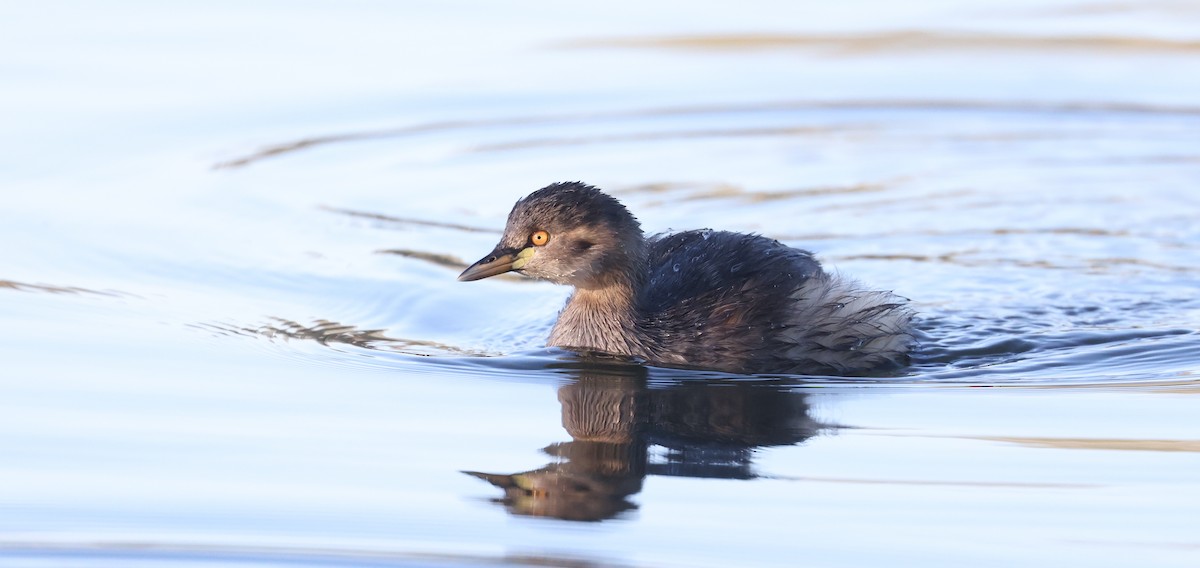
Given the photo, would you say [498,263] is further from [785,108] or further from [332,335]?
[785,108]

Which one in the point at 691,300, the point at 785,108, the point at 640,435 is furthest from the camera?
the point at 785,108

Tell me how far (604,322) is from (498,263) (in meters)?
0.53

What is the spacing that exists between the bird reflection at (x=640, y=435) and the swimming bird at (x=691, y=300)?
10.3 inches

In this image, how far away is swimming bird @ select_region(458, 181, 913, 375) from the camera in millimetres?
6941

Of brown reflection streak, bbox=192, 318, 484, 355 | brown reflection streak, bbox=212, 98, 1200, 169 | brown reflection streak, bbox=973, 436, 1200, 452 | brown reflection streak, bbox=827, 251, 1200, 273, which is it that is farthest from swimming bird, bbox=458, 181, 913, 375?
brown reflection streak, bbox=212, 98, 1200, 169

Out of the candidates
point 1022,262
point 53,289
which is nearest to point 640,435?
point 53,289

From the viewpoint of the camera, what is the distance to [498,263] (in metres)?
7.13

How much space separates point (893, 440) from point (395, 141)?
263 inches

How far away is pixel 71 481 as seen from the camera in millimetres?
5031

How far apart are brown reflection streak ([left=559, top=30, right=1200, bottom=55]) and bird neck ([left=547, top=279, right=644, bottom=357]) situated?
6926 mm

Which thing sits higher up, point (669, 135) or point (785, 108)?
point (785, 108)

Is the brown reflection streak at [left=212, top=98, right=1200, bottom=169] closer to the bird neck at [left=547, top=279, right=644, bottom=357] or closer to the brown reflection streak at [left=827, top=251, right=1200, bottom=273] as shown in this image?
the brown reflection streak at [left=827, top=251, right=1200, bottom=273]

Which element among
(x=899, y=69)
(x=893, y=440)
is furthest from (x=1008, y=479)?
(x=899, y=69)

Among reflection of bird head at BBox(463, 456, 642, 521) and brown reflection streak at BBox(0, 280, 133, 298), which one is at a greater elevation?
brown reflection streak at BBox(0, 280, 133, 298)
